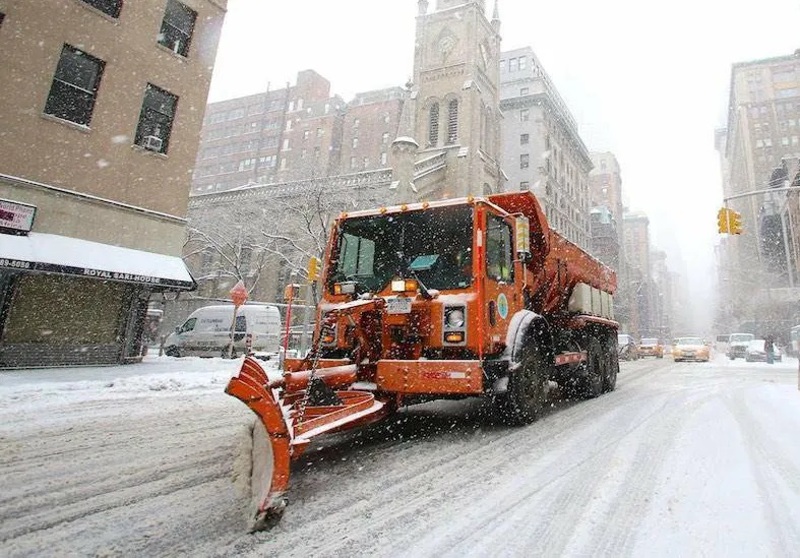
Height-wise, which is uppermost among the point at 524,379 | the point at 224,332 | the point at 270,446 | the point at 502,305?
the point at 502,305

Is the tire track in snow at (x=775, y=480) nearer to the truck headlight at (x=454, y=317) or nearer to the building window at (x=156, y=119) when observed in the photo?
the truck headlight at (x=454, y=317)

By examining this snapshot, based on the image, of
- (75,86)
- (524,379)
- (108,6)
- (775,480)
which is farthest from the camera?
(108,6)

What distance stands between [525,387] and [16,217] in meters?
12.7

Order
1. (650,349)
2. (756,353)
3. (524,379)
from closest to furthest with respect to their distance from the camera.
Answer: (524,379) → (756,353) → (650,349)

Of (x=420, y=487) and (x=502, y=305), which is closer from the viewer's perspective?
(x=420, y=487)

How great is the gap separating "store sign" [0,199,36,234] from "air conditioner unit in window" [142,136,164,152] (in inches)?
146

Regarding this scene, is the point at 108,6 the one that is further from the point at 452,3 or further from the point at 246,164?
the point at 246,164

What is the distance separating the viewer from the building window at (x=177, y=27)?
48.1ft

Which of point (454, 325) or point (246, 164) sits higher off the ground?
point (246, 164)

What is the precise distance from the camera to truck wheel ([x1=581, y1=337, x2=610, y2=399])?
348 inches

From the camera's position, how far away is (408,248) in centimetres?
574

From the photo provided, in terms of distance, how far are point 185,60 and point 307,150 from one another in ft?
185

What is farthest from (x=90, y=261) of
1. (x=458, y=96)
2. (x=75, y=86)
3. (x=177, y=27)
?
(x=458, y=96)

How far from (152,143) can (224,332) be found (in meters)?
8.45
